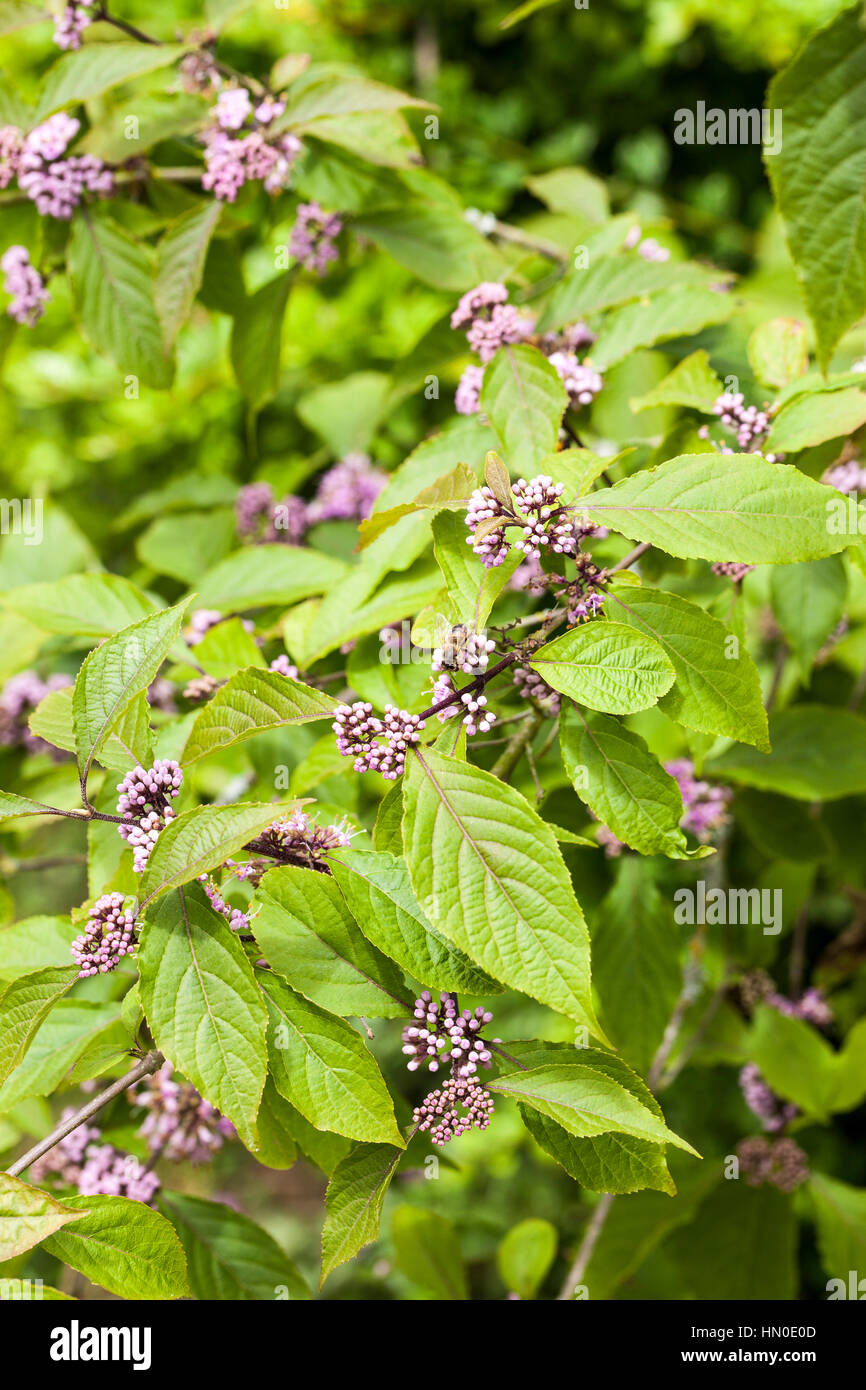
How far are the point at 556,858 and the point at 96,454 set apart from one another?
→ 9.53ft

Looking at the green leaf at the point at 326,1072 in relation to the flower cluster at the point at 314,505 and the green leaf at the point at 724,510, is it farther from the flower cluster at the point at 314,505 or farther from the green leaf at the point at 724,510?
the flower cluster at the point at 314,505

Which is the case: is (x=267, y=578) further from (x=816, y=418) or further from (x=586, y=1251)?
(x=586, y=1251)

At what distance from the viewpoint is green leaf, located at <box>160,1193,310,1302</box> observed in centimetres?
132

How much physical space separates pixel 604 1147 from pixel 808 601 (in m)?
0.84

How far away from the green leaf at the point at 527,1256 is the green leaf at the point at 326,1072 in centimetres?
102

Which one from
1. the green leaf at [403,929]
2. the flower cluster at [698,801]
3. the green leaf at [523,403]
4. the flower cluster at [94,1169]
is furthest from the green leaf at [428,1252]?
the green leaf at [523,403]

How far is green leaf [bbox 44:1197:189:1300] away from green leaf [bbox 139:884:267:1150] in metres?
0.21

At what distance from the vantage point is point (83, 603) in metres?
1.41

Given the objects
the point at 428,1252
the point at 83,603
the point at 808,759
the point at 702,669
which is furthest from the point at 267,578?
the point at 428,1252

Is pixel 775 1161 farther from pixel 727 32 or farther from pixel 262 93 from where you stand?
pixel 727 32

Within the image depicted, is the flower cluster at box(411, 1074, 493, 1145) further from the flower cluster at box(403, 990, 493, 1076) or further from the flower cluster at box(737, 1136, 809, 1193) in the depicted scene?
the flower cluster at box(737, 1136, 809, 1193)

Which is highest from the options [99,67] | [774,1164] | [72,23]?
[72,23]

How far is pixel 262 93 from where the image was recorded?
1516 millimetres
